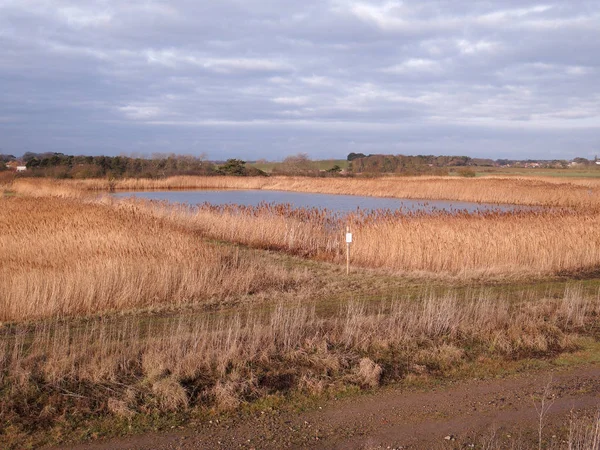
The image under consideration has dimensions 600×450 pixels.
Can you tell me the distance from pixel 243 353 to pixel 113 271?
14.4ft

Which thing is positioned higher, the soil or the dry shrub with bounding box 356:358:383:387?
the dry shrub with bounding box 356:358:383:387

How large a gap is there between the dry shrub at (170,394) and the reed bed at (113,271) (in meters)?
3.93

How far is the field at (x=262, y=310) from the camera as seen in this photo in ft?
18.8

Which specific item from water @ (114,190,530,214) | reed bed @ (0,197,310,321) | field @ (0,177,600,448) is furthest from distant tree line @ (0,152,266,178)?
reed bed @ (0,197,310,321)

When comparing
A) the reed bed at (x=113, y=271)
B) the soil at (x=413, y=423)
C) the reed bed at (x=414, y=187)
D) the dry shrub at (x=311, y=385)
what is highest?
the reed bed at (x=414, y=187)

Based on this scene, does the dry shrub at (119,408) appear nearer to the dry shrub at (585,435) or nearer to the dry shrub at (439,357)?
the dry shrub at (439,357)

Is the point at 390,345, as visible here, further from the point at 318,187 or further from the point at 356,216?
the point at 318,187

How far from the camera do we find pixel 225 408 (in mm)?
5539

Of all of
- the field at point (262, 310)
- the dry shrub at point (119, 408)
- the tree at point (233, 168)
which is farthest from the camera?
the tree at point (233, 168)

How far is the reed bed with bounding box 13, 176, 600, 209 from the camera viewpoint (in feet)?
119

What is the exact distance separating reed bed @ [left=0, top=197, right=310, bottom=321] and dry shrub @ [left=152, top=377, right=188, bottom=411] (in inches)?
155

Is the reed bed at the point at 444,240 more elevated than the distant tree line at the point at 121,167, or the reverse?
the distant tree line at the point at 121,167

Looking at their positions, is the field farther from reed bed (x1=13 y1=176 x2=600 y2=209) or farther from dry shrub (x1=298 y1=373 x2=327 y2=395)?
reed bed (x1=13 y1=176 x2=600 y2=209)

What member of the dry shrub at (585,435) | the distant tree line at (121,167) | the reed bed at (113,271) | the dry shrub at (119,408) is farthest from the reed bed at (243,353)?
the distant tree line at (121,167)
